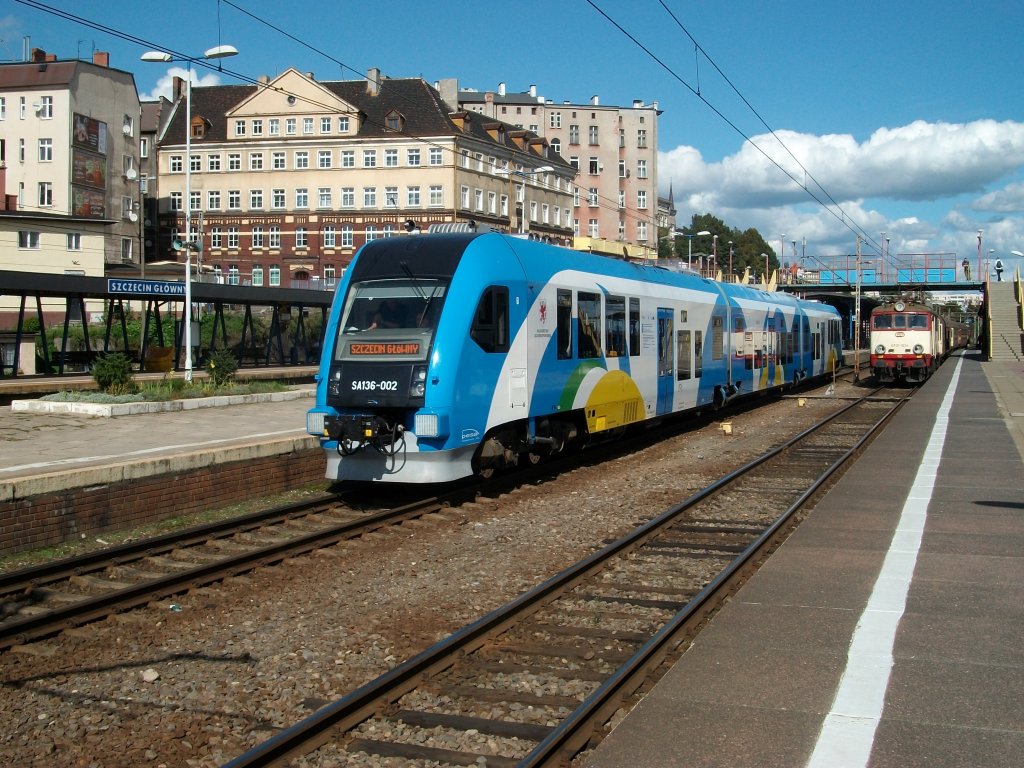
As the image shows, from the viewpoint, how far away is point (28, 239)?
2151 inches

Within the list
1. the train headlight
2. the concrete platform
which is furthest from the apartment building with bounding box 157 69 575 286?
the concrete platform

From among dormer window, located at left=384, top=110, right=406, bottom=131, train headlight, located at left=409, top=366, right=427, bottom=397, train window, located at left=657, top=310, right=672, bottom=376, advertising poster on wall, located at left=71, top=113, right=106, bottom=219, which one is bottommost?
train headlight, located at left=409, top=366, right=427, bottom=397

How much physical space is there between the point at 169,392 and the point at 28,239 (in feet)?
134

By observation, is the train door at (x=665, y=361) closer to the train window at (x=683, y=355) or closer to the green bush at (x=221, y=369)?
the train window at (x=683, y=355)

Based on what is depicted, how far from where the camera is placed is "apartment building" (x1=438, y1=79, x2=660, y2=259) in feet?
326

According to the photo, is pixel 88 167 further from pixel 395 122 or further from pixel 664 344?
pixel 664 344

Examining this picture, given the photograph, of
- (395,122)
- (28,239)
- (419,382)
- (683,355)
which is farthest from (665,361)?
(395,122)

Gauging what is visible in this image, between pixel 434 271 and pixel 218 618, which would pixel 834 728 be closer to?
pixel 218 618

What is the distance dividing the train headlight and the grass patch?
366 inches

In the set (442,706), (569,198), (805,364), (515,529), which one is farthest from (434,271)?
(569,198)

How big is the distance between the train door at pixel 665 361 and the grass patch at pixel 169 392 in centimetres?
900

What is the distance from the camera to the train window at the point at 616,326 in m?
15.6

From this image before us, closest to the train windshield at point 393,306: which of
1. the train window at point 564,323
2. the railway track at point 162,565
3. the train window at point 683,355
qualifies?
the railway track at point 162,565

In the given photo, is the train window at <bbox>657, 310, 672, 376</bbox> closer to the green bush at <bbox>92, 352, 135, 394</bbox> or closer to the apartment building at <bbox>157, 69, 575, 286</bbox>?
the green bush at <bbox>92, 352, 135, 394</bbox>
